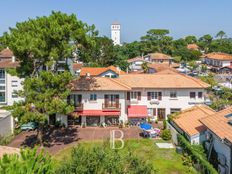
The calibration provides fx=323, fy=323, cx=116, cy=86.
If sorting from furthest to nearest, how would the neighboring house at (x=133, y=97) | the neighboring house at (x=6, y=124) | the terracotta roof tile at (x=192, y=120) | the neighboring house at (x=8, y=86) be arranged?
the neighboring house at (x=8, y=86) → the neighboring house at (x=133, y=97) → the neighboring house at (x=6, y=124) → the terracotta roof tile at (x=192, y=120)

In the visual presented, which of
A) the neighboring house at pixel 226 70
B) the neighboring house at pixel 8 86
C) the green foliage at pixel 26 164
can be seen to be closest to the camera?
the green foliage at pixel 26 164

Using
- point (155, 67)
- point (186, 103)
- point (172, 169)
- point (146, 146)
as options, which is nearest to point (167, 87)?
point (186, 103)

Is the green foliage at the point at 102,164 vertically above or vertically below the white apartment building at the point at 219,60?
below

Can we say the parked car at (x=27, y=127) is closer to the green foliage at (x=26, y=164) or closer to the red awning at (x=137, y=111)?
the red awning at (x=137, y=111)

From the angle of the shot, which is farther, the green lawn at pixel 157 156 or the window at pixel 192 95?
the window at pixel 192 95

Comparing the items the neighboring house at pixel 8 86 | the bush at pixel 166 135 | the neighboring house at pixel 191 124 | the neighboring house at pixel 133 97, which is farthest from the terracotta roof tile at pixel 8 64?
the neighboring house at pixel 191 124

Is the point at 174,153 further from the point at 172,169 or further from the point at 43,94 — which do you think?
the point at 43,94

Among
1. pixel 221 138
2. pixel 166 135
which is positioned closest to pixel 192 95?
pixel 166 135
